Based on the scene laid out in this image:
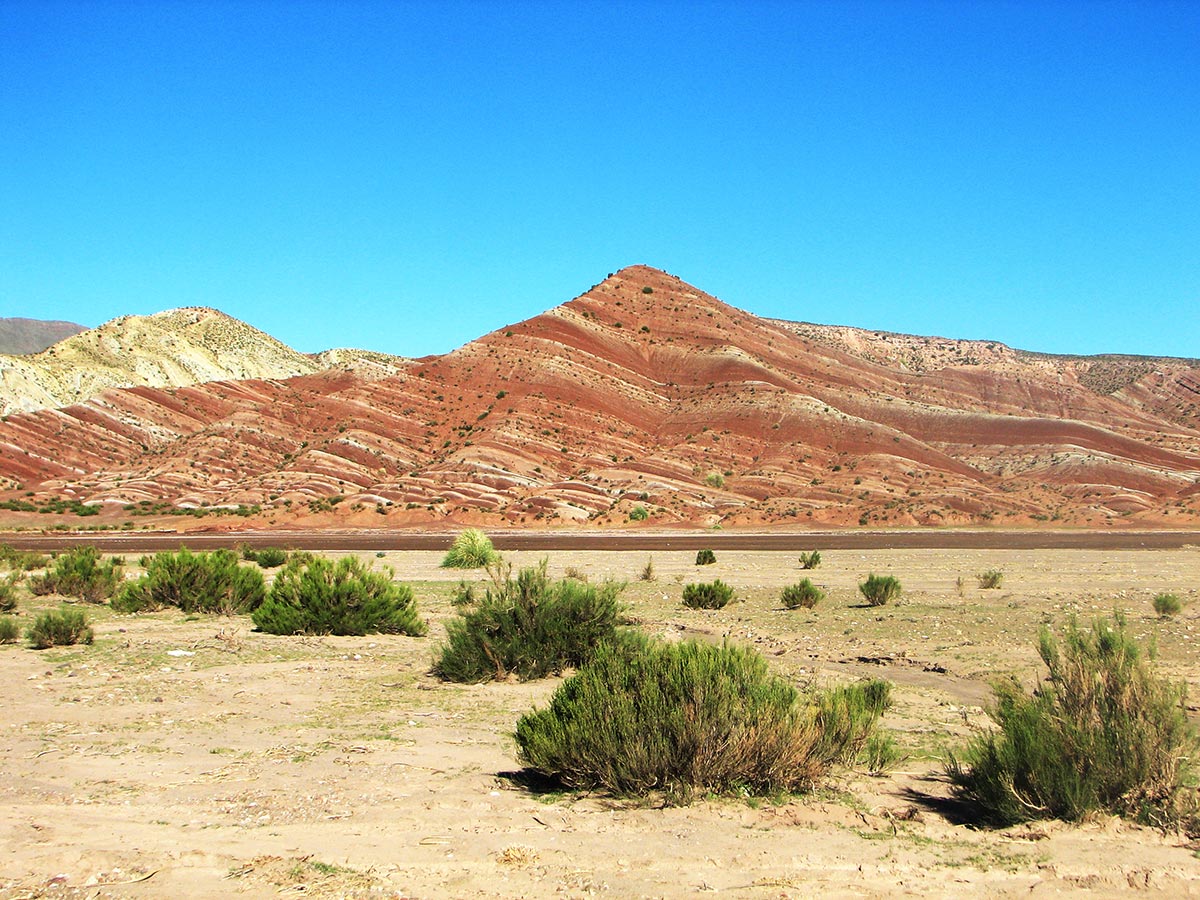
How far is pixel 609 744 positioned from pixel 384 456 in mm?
68647

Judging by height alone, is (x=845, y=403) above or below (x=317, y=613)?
above

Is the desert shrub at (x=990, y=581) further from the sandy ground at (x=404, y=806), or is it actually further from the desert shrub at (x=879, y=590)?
the sandy ground at (x=404, y=806)

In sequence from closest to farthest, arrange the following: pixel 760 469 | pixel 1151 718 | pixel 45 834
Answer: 1. pixel 45 834
2. pixel 1151 718
3. pixel 760 469

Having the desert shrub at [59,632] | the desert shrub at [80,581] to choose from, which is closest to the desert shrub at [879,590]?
the desert shrub at [59,632]

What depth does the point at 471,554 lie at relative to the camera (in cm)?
3516

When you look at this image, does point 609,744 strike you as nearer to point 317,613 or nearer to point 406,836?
point 406,836

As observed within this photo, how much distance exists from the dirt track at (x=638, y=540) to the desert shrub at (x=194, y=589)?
911 inches

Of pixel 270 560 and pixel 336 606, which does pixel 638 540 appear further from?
pixel 336 606

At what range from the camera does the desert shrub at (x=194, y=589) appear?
20484mm

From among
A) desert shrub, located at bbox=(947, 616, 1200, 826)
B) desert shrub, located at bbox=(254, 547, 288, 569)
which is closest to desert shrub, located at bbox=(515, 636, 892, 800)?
desert shrub, located at bbox=(947, 616, 1200, 826)

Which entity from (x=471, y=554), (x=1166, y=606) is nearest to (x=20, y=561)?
(x=471, y=554)

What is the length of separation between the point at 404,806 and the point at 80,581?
18.2 m

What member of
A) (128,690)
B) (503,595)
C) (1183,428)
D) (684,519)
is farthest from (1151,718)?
(1183,428)

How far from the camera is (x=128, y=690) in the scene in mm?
12594
